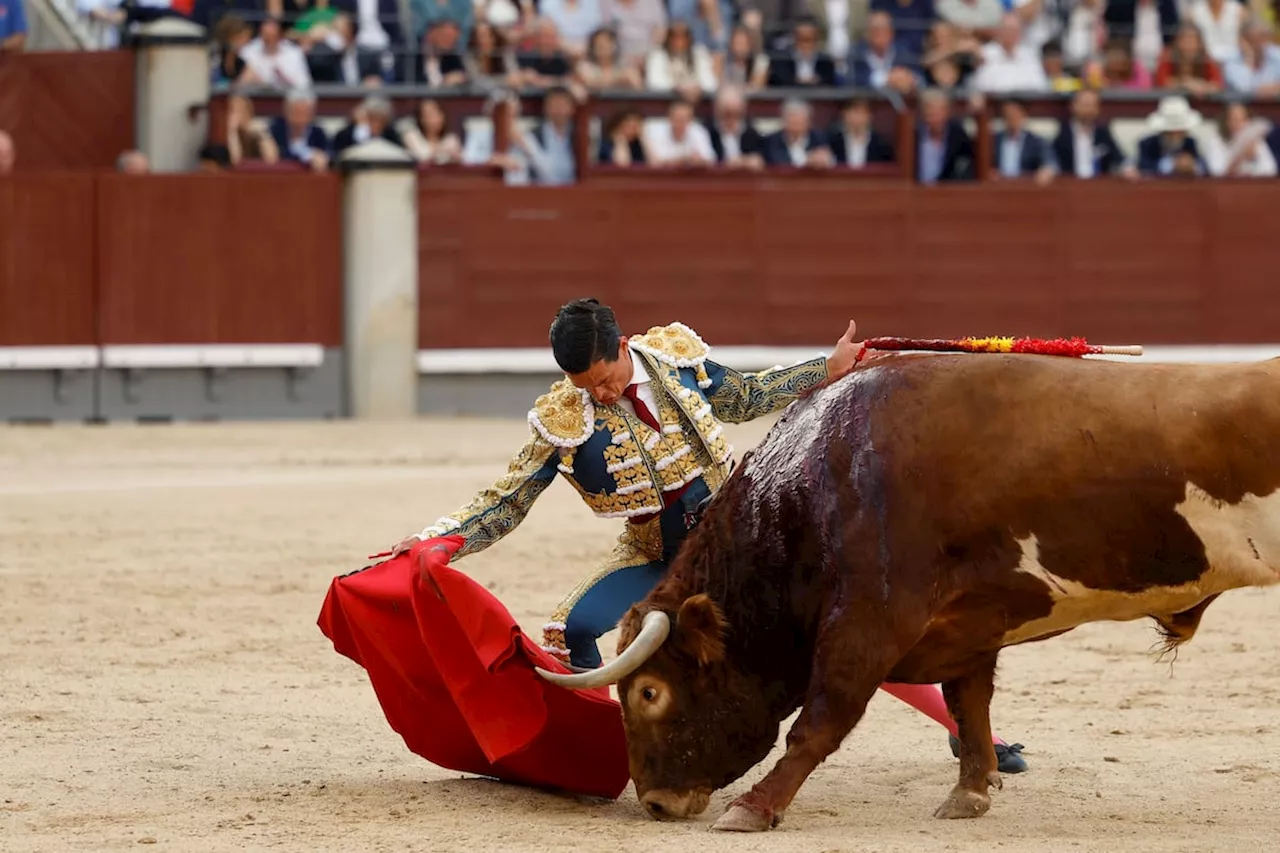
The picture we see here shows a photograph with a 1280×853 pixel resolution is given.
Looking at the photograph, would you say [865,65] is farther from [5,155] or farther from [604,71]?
[5,155]

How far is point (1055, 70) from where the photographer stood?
12992 millimetres

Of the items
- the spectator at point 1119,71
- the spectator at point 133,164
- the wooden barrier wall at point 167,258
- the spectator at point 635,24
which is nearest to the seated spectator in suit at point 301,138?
the wooden barrier wall at point 167,258

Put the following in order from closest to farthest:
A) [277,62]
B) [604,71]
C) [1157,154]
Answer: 1. [277,62]
2. [604,71]
3. [1157,154]

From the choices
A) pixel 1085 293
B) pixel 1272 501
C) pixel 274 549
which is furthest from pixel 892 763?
pixel 1085 293

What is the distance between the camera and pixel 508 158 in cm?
1238

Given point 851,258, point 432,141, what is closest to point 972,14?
point 851,258

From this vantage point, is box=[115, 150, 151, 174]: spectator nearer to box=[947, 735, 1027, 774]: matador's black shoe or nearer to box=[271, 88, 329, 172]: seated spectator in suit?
box=[271, 88, 329, 172]: seated spectator in suit

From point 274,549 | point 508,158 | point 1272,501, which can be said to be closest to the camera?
point 1272,501

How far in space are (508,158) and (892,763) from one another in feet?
26.6

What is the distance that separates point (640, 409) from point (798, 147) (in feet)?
28.2

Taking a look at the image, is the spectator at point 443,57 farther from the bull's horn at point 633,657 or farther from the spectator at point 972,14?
→ the bull's horn at point 633,657

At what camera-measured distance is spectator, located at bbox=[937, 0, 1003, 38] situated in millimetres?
13289

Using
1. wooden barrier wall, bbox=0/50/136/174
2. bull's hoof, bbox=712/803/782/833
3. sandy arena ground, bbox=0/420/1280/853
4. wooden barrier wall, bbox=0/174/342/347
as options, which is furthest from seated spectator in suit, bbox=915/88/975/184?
bull's hoof, bbox=712/803/782/833

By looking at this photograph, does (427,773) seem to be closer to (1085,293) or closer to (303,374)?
(303,374)
